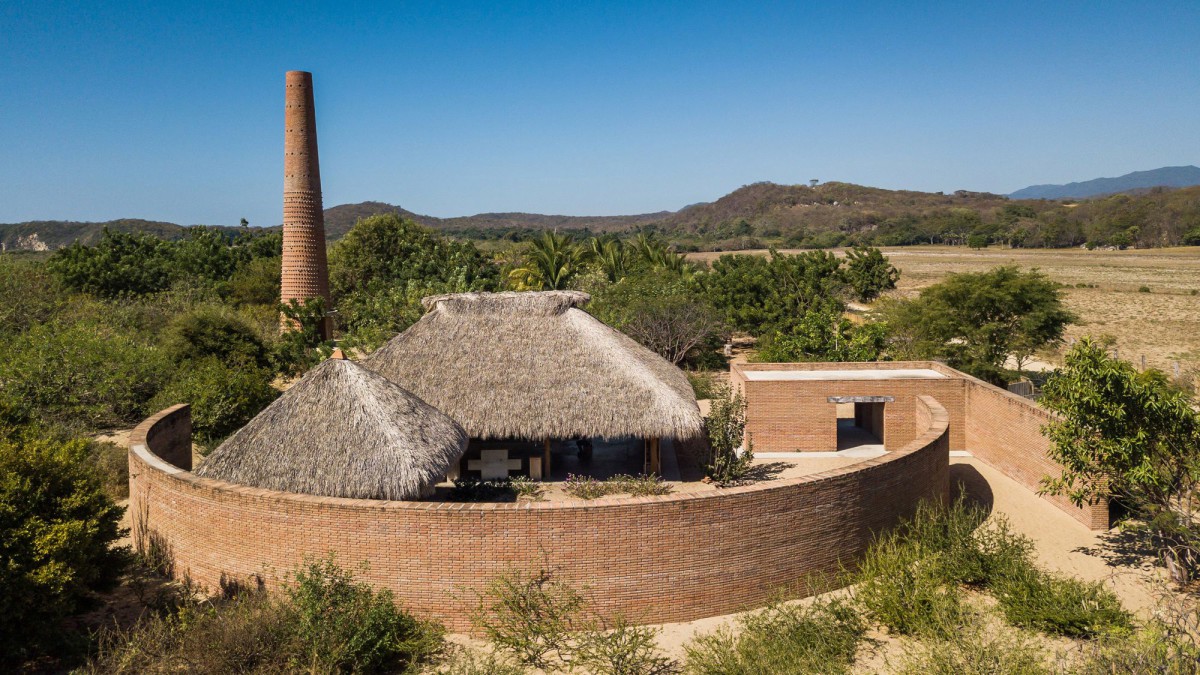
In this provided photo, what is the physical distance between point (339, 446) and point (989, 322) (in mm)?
21414

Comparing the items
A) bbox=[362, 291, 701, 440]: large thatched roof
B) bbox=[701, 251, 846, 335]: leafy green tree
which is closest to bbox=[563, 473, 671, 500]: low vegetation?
bbox=[362, 291, 701, 440]: large thatched roof

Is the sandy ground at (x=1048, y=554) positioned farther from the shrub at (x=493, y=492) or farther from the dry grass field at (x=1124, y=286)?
the dry grass field at (x=1124, y=286)

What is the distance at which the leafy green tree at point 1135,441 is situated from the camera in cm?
1102

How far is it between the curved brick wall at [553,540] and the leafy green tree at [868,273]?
3058 centimetres

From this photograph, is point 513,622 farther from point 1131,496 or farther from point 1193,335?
point 1193,335

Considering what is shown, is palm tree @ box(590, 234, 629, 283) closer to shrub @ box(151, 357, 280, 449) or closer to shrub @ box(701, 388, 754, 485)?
shrub @ box(151, 357, 280, 449)

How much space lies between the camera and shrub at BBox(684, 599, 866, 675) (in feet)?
26.4

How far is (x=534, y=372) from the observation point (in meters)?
15.2

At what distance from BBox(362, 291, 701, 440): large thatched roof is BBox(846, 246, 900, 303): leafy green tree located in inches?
990

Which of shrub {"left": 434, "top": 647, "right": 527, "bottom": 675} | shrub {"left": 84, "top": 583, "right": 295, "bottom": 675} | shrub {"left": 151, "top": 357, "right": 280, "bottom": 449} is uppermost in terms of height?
shrub {"left": 151, "top": 357, "right": 280, "bottom": 449}

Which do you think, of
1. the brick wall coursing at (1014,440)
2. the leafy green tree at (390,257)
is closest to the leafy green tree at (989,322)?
the brick wall coursing at (1014,440)

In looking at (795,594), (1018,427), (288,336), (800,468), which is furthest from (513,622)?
(288,336)

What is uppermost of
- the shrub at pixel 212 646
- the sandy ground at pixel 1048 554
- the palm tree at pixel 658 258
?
the palm tree at pixel 658 258

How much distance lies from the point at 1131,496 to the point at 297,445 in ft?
39.6
